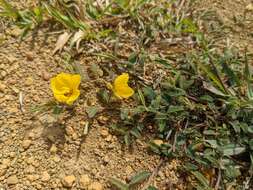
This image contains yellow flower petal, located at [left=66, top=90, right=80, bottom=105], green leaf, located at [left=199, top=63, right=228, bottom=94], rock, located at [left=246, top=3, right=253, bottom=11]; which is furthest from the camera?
rock, located at [left=246, top=3, right=253, bottom=11]

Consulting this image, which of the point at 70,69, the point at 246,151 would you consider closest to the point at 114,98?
the point at 70,69

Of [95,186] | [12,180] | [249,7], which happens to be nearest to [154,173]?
[95,186]

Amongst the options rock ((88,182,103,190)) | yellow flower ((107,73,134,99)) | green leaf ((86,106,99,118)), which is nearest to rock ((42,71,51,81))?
green leaf ((86,106,99,118))

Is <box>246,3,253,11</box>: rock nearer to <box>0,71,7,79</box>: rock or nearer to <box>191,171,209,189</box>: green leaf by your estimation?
<box>191,171,209,189</box>: green leaf

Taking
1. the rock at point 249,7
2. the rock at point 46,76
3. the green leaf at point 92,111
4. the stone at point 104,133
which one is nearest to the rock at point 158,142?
the stone at point 104,133

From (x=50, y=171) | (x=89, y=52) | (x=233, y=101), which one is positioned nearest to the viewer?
(x=50, y=171)

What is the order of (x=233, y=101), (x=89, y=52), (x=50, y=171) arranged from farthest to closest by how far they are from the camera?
(x=89, y=52)
(x=233, y=101)
(x=50, y=171)

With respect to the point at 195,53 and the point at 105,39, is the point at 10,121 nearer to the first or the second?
the point at 105,39
